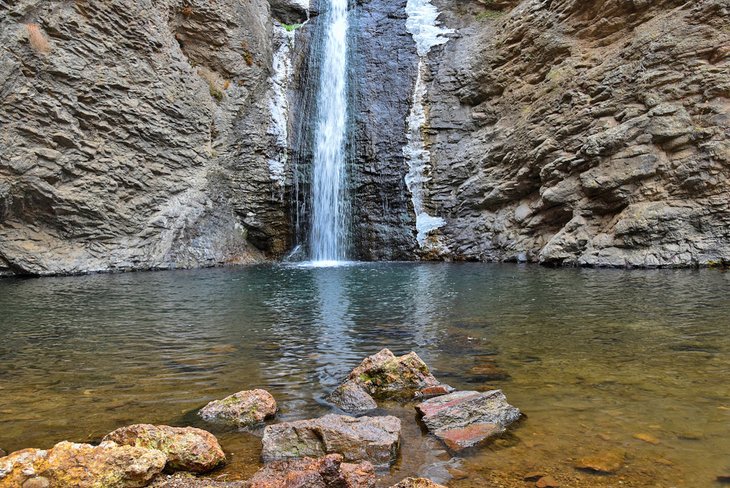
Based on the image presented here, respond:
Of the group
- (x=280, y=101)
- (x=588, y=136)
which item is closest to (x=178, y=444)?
(x=588, y=136)

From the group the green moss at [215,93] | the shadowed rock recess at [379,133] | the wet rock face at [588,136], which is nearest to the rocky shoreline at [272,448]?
the wet rock face at [588,136]

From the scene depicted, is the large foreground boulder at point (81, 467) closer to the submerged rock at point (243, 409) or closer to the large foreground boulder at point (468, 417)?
the submerged rock at point (243, 409)

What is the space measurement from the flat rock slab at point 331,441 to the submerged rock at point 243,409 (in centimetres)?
46

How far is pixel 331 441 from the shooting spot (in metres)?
2.66

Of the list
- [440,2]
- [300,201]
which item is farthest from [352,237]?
[440,2]

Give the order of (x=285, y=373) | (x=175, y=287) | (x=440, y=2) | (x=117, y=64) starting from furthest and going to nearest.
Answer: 1. (x=440, y=2)
2. (x=117, y=64)
3. (x=175, y=287)
4. (x=285, y=373)

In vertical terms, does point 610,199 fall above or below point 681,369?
above

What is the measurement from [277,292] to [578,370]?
Answer: 733cm

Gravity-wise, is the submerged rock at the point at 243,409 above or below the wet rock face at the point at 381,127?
below

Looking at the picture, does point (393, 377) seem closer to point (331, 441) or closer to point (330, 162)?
point (331, 441)

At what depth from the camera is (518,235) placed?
18.3 metres

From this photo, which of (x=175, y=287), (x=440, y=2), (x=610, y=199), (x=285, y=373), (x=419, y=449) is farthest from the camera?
(x=440, y=2)

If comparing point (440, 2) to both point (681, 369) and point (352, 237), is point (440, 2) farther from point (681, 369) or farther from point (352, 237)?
point (681, 369)

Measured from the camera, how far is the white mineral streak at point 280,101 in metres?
22.1
